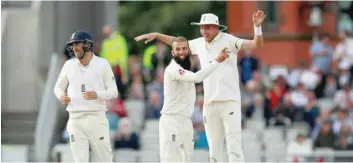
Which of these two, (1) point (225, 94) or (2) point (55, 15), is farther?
(2) point (55, 15)

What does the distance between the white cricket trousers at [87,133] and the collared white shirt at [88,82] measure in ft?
0.34

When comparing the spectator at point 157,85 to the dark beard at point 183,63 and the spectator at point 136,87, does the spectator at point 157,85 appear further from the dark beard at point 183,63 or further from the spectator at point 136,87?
the dark beard at point 183,63

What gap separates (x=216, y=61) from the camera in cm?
1730

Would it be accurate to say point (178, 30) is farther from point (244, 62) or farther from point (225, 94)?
point (225, 94)

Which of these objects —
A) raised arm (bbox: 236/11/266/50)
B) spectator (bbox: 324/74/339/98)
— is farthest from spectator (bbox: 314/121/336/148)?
raised arm (bbox: 236/11/266/50)

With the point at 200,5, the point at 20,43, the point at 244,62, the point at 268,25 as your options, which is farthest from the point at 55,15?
the point at 200,5

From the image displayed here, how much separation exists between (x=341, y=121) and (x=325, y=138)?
0.95 m

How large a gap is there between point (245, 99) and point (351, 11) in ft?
44.2

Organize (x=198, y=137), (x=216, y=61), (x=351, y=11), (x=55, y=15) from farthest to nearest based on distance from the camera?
(x=351, y=11) → (x=55, y=15) → (x=198, y=137) → (x=216, y=61)

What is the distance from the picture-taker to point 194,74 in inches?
681

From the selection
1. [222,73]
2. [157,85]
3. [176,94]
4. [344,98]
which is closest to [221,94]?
[222,73]

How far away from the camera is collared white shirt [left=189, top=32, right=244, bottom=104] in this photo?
17.9 metres

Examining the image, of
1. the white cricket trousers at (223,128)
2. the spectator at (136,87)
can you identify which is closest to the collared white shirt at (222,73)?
the white cricket trousers at (223,128)

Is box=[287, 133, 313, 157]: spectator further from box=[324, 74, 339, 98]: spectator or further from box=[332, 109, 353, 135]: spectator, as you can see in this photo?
box=[324, 74, 339, 98]: spectator
